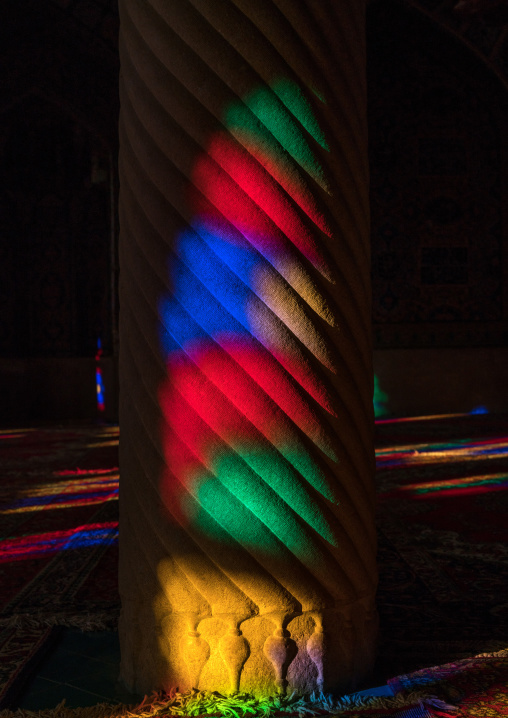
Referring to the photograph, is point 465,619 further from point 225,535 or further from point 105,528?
point 105,528

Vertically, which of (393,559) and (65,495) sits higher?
(393,559)

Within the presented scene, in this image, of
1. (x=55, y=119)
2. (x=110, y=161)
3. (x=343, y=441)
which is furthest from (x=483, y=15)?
(x=343, y=441)

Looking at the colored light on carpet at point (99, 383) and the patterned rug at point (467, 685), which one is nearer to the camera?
the patterned rug at point (467, 685)

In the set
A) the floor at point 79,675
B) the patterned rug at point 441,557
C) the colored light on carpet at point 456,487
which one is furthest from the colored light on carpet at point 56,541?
the colored light on carpet at point 456,487

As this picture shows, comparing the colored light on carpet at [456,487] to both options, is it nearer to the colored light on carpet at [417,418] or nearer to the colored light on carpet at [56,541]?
the colored light on carpet at [56,541]

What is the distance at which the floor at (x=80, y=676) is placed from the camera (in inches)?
57.1

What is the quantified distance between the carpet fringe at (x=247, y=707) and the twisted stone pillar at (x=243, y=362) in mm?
32

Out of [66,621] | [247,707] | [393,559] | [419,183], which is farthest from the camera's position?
→ [419,183]

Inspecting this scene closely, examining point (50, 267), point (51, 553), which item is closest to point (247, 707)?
point (51, 553)

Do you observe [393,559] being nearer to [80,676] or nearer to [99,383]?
[80,676]

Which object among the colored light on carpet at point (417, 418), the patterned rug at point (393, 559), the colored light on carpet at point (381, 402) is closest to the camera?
the patterned rug at point (393, 559)

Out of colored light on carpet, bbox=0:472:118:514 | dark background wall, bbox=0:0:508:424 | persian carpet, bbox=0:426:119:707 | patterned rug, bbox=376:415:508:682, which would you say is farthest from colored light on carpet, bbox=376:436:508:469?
dark background wall, bbox=0:0:508:424

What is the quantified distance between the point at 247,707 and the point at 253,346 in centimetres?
68

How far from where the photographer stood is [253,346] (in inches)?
55.7
